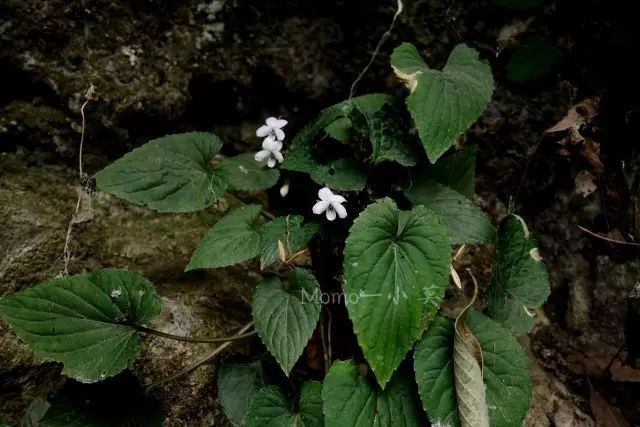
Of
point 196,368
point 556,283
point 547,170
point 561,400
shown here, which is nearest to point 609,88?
point 547,170

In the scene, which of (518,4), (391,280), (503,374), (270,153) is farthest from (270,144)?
(518,4)

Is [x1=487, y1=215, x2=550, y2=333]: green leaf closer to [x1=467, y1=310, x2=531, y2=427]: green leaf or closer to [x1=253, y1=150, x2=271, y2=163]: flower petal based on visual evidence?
[x1=467, y1=310, x2=531, y2=427]: green leaf

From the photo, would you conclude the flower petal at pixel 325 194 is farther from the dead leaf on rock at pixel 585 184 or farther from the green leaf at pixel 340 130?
the dead leaf on rock at pixel 585 184

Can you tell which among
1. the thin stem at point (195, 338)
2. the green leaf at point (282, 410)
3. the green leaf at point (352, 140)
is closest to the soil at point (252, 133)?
the thin stem at point (195, 338)

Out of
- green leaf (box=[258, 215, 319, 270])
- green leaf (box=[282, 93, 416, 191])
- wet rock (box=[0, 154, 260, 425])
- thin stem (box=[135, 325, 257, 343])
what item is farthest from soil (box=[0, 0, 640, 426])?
green leaf (box=[282, 93, 416, 191])

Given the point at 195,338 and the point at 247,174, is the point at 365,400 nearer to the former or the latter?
the point at 195,338

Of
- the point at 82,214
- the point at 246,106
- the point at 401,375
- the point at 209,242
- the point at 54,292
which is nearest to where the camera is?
the point at 54,292

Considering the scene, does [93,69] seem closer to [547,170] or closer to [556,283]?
[547,170]
